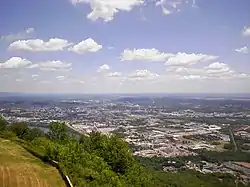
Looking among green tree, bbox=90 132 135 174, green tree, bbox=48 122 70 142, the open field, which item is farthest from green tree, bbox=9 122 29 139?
the open field

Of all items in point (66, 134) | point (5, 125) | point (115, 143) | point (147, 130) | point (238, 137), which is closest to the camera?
point (115, 143)

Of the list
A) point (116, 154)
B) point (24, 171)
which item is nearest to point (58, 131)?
point (116, 154)

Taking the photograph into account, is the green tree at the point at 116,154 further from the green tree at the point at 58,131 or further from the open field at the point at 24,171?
the open field at the point at 24,171

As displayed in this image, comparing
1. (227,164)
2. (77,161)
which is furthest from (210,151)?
(77,161)

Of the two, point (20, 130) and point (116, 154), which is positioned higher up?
point (20, 130)

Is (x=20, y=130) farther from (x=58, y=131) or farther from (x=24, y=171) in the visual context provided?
(x=24, y=171)

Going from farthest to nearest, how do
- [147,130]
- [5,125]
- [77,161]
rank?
1. [147,130]
2. [5,125]
3. [77,161]

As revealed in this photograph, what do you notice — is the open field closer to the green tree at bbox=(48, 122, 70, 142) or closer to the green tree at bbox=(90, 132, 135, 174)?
the green tree at bbox=(90, 132, 135, 174)

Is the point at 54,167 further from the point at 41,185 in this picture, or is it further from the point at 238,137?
the point at 238,137
